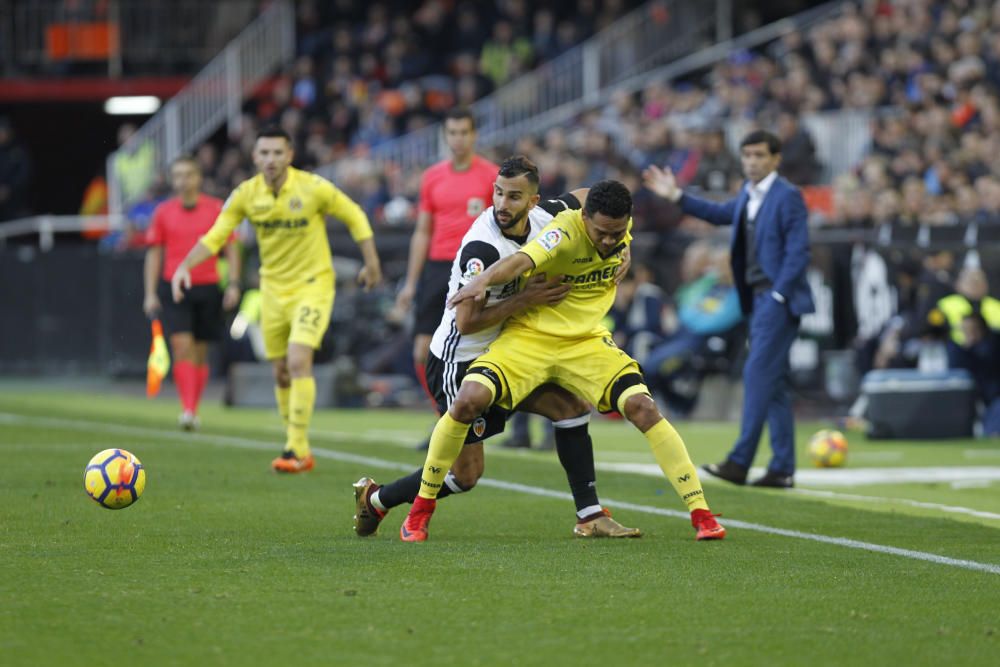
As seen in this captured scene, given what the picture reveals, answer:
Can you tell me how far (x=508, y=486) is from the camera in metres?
10.9

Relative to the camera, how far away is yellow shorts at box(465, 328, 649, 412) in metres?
8.03

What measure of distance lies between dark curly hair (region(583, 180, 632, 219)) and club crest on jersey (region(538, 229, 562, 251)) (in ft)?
0.60

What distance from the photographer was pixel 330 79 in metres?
31.5

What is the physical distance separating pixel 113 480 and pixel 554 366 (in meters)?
2.33

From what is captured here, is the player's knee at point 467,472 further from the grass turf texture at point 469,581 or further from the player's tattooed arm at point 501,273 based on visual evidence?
the player's tattooed arm at point 501,273

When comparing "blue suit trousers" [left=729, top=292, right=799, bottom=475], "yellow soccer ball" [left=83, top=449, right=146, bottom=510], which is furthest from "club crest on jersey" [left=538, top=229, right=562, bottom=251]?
"blue suit trousers" [left=729, top=292, right=799, bottom=475]

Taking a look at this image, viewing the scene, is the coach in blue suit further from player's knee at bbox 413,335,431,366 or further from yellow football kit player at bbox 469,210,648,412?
yellow football kit player at bbox 469,210,648,412

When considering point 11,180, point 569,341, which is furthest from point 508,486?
point 11,180

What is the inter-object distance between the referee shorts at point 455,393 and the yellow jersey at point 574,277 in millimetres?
347

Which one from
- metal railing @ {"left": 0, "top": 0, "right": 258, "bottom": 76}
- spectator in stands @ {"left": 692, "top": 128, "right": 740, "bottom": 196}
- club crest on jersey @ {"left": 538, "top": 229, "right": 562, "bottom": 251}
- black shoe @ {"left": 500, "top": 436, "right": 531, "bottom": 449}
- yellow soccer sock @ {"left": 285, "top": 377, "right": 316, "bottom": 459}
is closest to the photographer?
club crest on jersey @ {"left": 538, "top": 229, "right": 562, "bottom": 251}

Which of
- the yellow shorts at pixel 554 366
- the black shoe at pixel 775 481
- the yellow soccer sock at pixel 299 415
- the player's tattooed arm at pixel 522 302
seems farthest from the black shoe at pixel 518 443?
the player's tattooed arm at pixel 522 302

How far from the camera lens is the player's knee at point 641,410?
26.5ft

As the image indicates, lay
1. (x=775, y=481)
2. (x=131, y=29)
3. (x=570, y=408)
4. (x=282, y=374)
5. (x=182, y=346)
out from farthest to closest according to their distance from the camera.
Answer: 1. (x=131, y=29)
2. (x=182, y=346)
3. (x=282, y=374)
4. (x=775, y=481)
5. (x=570, y=408)

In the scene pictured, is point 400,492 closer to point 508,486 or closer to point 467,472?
point 467,472
